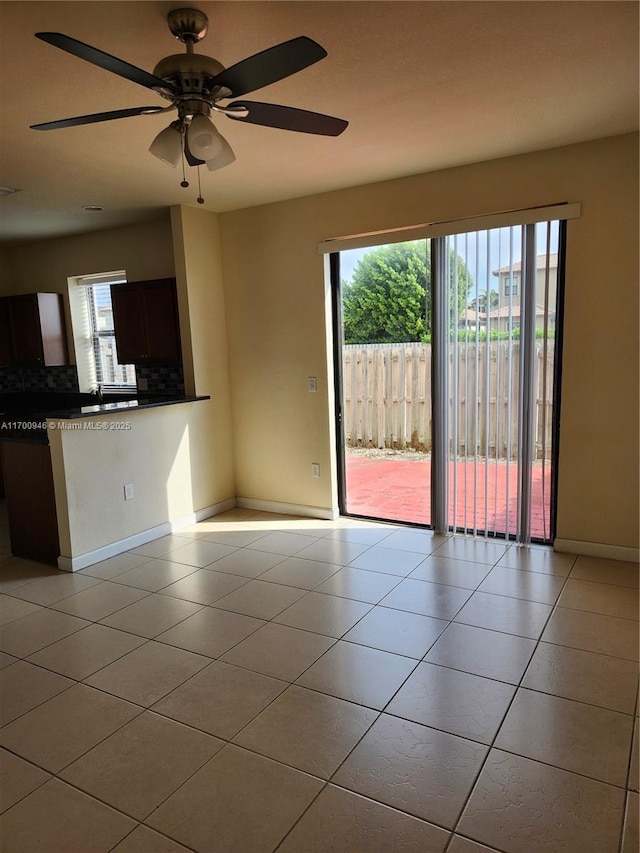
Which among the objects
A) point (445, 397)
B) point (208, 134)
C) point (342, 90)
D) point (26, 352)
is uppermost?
point (342, 90)

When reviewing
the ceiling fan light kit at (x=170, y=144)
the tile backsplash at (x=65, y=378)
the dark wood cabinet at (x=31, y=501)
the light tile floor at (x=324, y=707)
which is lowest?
the light tile floor at (x=324, y=707)

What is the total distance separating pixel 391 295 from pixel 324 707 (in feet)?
20.4

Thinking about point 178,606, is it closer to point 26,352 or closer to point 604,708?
point 604,708

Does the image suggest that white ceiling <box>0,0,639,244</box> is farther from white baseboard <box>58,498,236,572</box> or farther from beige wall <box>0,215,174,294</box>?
white baseboard <box>58,498,236,572</box>

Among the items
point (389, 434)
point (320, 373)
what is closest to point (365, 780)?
point (320, 373)

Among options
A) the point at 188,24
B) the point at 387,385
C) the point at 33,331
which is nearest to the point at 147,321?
the point at 33,331

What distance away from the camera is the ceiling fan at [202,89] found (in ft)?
5.31

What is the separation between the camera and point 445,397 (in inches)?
156

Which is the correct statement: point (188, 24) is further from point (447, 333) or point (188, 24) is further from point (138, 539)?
point (138, 539)

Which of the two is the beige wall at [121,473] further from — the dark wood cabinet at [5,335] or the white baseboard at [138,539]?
the dark wood cabinet at [5,335]

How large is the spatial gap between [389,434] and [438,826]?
523 centimetres

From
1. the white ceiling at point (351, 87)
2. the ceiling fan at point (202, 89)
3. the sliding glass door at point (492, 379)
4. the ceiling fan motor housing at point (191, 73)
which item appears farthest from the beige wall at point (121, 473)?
the ceiling fan motor housing at point (191, 73)

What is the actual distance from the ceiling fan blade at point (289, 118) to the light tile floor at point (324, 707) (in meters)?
2.17

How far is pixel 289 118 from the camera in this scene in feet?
6.61
